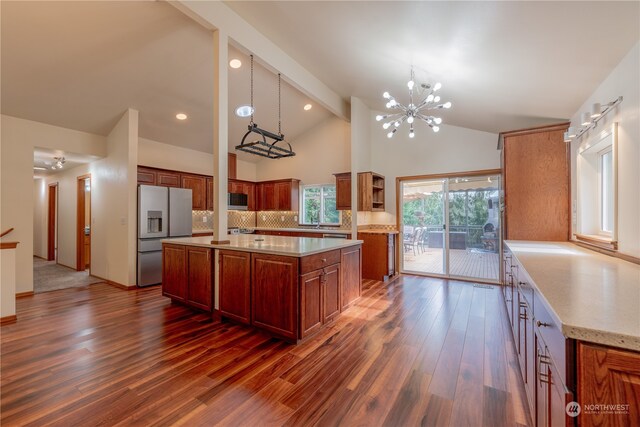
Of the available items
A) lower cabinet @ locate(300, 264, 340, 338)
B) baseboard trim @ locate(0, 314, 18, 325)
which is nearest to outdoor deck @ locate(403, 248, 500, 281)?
lower cabinet @ locate(300, 264, 340, 338)

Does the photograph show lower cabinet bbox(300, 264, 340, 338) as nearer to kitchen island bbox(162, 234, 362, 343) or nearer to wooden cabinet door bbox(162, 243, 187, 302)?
kitchen island bbox(162, 234, 362, 343)

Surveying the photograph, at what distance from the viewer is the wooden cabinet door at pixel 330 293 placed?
291cm

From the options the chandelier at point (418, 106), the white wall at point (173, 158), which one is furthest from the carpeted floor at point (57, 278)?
the chandelier at point (418, 106)

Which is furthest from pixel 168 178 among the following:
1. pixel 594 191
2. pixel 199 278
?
pixel 594 191

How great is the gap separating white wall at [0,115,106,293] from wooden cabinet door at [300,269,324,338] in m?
4.70

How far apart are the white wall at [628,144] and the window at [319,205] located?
503 cm

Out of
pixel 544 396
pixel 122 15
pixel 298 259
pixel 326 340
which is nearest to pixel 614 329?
pixel 544 396

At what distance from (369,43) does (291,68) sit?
1624 millimetres

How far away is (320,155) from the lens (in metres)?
6.80

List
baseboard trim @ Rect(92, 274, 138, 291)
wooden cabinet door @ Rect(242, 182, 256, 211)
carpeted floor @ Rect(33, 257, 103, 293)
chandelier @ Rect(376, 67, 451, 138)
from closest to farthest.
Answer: chandelier @ Rect(376, 67, 451, 138) < baseboard trim @ Rect(92, 274, 138, 291) < carpeted floor @ Rect(33, 257, 103, 293) < wooden cabinet door @ Rect(242, 182, 256, 211)

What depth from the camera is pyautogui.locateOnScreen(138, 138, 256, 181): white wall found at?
563 centimetres

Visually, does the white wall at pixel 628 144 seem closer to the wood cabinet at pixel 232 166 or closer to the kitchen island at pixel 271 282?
the kitchen island at pixel 271 282

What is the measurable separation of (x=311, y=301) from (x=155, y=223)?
12.4ft

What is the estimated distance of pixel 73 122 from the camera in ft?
15.2
